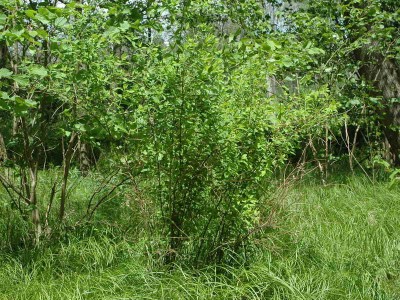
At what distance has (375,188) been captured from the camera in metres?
6.47

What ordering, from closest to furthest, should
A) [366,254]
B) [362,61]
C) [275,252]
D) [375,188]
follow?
[275,252], [366,254], [375,188], [362,61]

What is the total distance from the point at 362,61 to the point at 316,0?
113cm

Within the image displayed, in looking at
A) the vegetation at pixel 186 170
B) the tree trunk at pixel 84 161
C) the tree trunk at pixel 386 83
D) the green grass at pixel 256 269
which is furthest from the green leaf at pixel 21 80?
the tree trunk at pixel 386 83

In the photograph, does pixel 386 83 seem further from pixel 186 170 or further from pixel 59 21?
pixel 59 21

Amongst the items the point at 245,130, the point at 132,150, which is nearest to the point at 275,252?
the point at 245,130

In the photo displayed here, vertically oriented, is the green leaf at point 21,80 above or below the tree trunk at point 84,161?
above

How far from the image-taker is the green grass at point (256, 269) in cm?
348

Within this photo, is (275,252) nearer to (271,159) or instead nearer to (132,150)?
(271,159)

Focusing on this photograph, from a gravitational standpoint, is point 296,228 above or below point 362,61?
below

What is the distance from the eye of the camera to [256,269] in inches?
145

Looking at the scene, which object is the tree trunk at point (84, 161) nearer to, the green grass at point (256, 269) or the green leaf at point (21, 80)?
the green grass at point (256, 269)

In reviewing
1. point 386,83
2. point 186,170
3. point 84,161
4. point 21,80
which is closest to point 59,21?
point 21,80

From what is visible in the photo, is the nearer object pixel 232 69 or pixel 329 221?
pixel 232 69

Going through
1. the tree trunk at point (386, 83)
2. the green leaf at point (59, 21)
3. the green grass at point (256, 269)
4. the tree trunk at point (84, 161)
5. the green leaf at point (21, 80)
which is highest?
the green leaf at point (59, 21)
